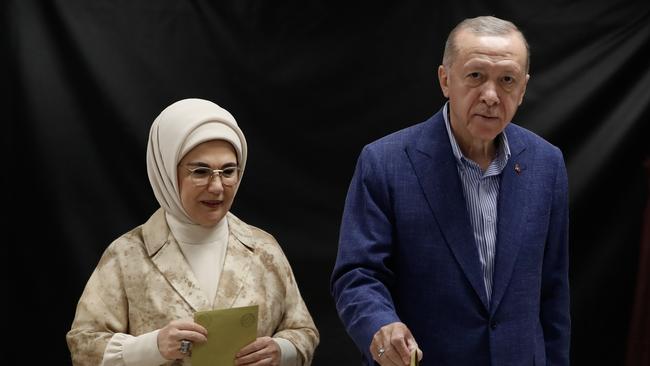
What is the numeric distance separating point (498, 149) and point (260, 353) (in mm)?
1044

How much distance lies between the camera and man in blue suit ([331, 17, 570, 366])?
10.1ft

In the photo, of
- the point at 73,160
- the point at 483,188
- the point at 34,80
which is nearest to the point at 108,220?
the point at 73,160

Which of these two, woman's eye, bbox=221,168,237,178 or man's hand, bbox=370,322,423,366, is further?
woman's eye, bbox=221,168,237,178

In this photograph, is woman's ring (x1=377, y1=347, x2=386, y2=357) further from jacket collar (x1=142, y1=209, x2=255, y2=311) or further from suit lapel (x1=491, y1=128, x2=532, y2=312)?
jacket collar (x1=142, y1=209, x2=255, y2=311)

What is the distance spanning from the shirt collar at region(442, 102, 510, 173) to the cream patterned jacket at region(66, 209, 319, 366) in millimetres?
788

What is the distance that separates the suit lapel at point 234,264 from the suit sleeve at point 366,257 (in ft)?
1.39

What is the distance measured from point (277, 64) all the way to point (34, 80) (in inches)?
45.0

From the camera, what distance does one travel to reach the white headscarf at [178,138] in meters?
3.30

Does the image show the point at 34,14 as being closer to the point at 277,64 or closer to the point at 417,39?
the point at 277,64

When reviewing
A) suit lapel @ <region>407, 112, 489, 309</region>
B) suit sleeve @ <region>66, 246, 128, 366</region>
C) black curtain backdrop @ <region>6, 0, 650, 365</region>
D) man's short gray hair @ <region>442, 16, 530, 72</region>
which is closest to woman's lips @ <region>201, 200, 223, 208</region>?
suit sleeve @ <region>66, 246, 128, 366</region>

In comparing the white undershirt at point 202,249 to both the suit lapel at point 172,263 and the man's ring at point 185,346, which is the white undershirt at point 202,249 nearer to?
the suit lapel at point 172,263

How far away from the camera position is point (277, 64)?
484cm

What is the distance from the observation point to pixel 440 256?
310 cm

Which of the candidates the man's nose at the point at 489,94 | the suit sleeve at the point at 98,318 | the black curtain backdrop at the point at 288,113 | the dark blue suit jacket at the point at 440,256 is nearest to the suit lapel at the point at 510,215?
the dark blue suit jacket at the point at 440,256
